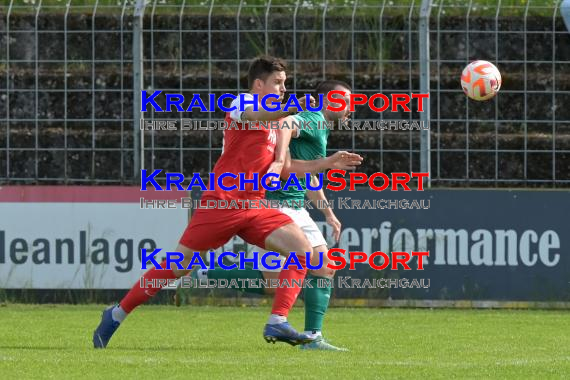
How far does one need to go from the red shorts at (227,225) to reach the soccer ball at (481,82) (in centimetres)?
299

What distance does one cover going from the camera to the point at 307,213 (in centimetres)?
925

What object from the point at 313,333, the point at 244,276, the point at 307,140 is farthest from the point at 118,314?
the point at 307,140

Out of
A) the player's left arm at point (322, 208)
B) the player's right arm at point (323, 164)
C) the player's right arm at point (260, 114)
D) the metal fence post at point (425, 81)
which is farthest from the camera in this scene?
the metal fence post at point (425, 81)

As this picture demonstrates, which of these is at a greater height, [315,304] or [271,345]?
[315,304]

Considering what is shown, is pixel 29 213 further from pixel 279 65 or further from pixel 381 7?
pixel 279 65

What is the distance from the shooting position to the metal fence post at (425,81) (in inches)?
509

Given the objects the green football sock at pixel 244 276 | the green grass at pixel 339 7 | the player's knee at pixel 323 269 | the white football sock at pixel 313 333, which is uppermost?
the green grass at pixel 339 7

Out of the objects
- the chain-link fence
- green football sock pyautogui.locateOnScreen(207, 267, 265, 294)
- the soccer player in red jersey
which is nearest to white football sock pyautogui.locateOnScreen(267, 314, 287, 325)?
the soccer player in red jersey

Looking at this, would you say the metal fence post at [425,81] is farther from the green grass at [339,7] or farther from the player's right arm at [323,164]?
the player's right arm at [323,164]

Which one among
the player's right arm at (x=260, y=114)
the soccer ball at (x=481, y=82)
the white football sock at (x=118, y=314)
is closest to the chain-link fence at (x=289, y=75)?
the soccer ball at (x=481, y=82)

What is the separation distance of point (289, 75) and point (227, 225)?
586 centimetres

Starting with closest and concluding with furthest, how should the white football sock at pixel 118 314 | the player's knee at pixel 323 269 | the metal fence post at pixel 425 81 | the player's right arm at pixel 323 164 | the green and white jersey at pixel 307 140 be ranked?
the player's right arm at pixel 323 164 → the white football sock at pixel 118 314 → the player's knee at pixel 323 269 → the green and white jersey at pixel 307 140 → the metal fence post at pixel 425 81

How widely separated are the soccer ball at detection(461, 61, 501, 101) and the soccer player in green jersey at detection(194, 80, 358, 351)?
6.15 ft

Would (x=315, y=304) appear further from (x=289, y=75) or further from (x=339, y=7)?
(x=289, y=75)
